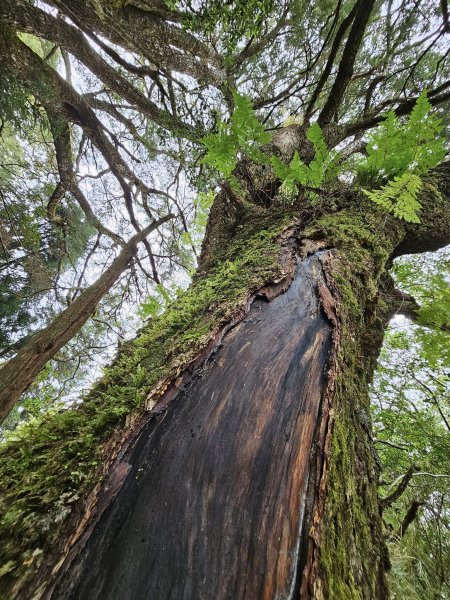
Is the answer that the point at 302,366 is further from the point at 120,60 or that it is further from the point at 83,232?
the point at 83,232

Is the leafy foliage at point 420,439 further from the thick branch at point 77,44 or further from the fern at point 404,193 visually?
the thick branch at point 77,44

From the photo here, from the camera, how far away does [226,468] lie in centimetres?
80

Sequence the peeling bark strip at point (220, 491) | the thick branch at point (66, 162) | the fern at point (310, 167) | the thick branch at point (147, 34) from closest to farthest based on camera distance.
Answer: the peeling bark strip at point (220, 491) < the fern at point (310, 167) < the thick branch at point (147, 34) < the thick branch at point (66, 162)

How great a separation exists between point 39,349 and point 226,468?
2.10 m

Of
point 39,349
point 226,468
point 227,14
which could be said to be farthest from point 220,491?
point 227,14

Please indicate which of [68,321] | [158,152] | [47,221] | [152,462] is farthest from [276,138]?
[47,221]

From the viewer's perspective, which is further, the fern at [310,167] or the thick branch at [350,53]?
the thick branch at [350,53]

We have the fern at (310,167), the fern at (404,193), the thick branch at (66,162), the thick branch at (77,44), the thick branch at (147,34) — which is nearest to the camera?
the fern at (404,193)

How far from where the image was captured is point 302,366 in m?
1.09

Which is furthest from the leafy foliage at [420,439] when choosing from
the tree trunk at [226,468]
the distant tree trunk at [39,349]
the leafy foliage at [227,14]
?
the leafy foliage at [227,14]

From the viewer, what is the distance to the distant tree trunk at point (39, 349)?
A: 2057mm

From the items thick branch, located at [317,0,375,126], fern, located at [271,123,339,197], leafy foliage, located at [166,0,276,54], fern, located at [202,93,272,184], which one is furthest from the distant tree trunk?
thick branch, located at [317,0,375,126]

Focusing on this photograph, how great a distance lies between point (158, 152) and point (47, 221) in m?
2.36

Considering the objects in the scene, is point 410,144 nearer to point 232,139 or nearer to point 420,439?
point 232,139
